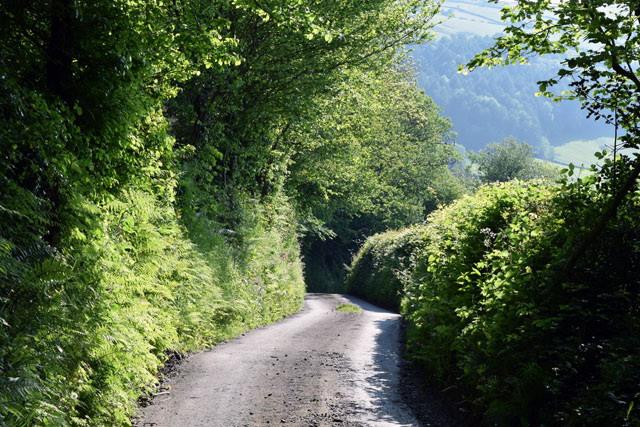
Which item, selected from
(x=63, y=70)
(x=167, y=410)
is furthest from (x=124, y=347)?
(x=63, y=70)

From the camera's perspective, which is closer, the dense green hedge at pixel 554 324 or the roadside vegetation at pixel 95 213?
the roadside vegetation at pixel 95 213

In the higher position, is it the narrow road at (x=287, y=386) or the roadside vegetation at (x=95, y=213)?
the roadside vegetation at (x=95, y=213)

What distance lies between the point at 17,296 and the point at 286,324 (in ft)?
45.1

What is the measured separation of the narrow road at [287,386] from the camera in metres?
7.02

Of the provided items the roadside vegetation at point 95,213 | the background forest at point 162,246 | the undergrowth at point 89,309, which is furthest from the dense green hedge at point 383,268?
the undergrowth at point 89,309

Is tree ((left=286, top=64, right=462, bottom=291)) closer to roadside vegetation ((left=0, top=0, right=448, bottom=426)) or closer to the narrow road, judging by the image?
the narrow road

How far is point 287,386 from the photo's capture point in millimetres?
8609

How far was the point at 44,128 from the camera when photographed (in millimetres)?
5098

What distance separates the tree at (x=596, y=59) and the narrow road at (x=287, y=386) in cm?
365

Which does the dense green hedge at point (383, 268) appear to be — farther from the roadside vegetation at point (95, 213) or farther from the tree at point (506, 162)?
the tree at point (506, 162)

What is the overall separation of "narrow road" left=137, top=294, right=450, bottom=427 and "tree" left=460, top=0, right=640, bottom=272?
3.65 metres

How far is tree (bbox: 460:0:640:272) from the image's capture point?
17.6 ft

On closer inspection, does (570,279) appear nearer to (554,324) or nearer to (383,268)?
(554,324)

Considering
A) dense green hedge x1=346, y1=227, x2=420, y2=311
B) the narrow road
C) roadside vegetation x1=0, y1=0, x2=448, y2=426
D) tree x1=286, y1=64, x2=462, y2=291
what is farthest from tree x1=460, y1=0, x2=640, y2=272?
dense green hedge x1=346, y1=227, x2=420, y2=311
